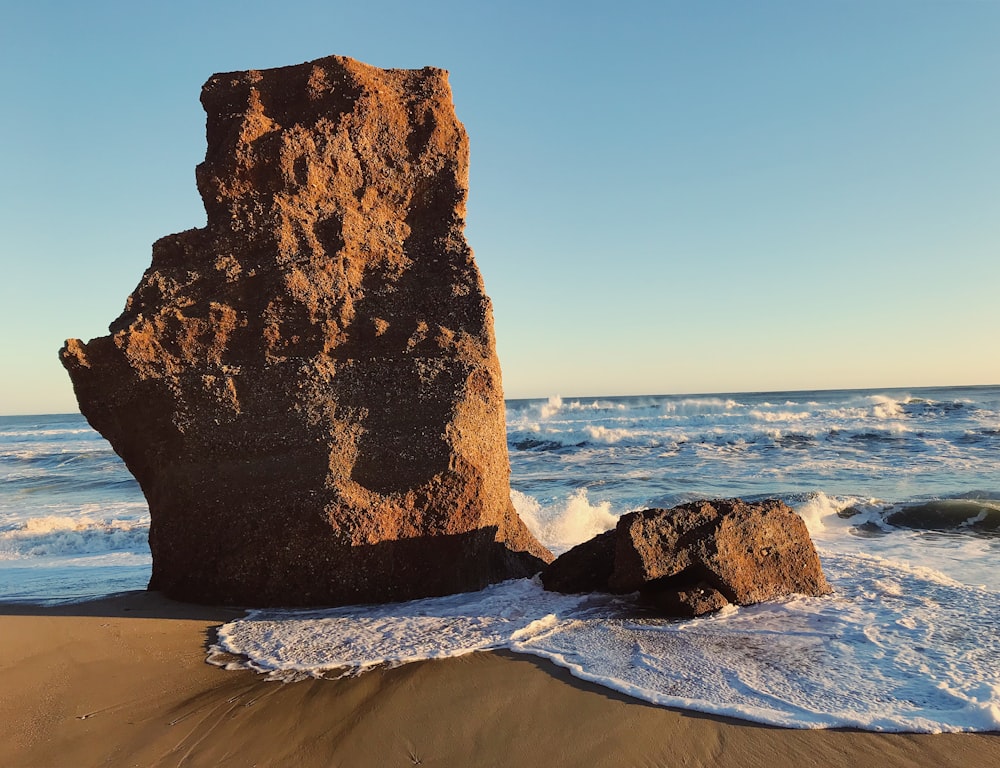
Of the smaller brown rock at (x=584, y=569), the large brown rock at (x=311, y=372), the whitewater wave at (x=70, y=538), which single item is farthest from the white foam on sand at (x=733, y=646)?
the whitewater wave at (x=70, y=538)

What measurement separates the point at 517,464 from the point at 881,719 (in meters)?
13.6

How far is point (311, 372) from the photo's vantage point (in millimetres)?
4469

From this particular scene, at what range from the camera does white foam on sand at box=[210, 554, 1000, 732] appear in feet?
9.09

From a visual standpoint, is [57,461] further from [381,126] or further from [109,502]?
[381,126]

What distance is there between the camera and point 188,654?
3.45 meters

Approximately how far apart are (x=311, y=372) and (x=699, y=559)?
8.82ft

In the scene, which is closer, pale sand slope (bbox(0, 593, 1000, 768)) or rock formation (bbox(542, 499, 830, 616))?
pale sand slope (bbox(0, 593, 1000, 768))

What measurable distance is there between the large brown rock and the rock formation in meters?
0.71

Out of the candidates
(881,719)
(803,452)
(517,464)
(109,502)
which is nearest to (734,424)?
(803,452)

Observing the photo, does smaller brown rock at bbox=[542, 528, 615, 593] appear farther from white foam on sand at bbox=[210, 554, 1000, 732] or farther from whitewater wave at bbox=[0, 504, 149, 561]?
whitewater wave at bbox=[0, 504, 149, 561]

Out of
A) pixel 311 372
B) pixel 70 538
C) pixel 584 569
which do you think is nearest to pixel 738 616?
pixel 584 569

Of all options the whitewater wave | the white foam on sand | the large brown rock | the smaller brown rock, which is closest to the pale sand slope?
the white foam on sand

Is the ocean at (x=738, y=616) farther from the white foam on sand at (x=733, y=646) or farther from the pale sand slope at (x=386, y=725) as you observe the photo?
the pale sand slope at (x=386, y=725)

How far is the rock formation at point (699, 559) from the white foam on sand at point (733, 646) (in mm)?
135
